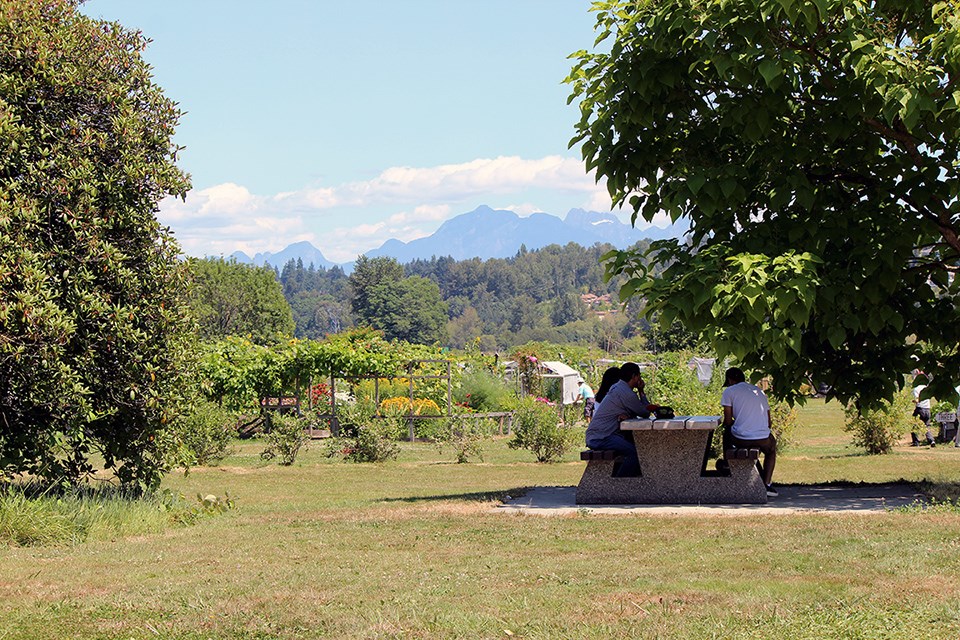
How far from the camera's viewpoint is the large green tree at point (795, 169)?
946cm

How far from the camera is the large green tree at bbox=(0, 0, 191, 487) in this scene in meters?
9.43

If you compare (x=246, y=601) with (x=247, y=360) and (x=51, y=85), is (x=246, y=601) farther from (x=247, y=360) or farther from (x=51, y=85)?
(x=247, y=360)

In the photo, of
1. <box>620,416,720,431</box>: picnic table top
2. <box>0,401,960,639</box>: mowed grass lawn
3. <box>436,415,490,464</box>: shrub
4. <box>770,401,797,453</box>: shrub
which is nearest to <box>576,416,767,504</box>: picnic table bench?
<box>620,416,720,431</box>: picnic table top

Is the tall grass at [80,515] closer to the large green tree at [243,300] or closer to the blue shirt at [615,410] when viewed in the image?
the blue shirt at [615,410]

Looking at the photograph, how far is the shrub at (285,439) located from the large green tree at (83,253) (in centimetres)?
893

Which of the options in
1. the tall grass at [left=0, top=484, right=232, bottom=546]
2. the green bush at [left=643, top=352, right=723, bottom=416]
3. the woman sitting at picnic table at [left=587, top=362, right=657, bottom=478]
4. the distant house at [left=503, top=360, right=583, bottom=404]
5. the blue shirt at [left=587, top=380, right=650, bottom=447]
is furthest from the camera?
the distant house at [left=503, top=360, right=583, bottom=404]

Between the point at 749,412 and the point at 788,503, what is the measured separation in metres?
1.12

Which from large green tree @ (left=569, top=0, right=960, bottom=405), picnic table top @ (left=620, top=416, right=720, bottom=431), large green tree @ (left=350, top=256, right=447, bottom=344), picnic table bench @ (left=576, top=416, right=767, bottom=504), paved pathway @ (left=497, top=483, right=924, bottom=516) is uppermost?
large green tree @ (left=350, top=256, right=447, bottom=344)

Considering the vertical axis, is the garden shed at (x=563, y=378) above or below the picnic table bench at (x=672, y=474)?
above

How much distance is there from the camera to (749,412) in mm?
11336

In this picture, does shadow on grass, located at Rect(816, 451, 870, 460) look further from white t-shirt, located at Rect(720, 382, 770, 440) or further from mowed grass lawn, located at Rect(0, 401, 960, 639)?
mowed grass lawn, located at Rect(0, 401, 960, 639)

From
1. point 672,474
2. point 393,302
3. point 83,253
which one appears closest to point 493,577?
point 672,474

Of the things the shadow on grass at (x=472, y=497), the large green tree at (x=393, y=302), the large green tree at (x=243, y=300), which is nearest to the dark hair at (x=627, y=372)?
the shadow on grass at (x=472, y=497)

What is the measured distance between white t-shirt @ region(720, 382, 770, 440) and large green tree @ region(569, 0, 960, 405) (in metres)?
0.41
